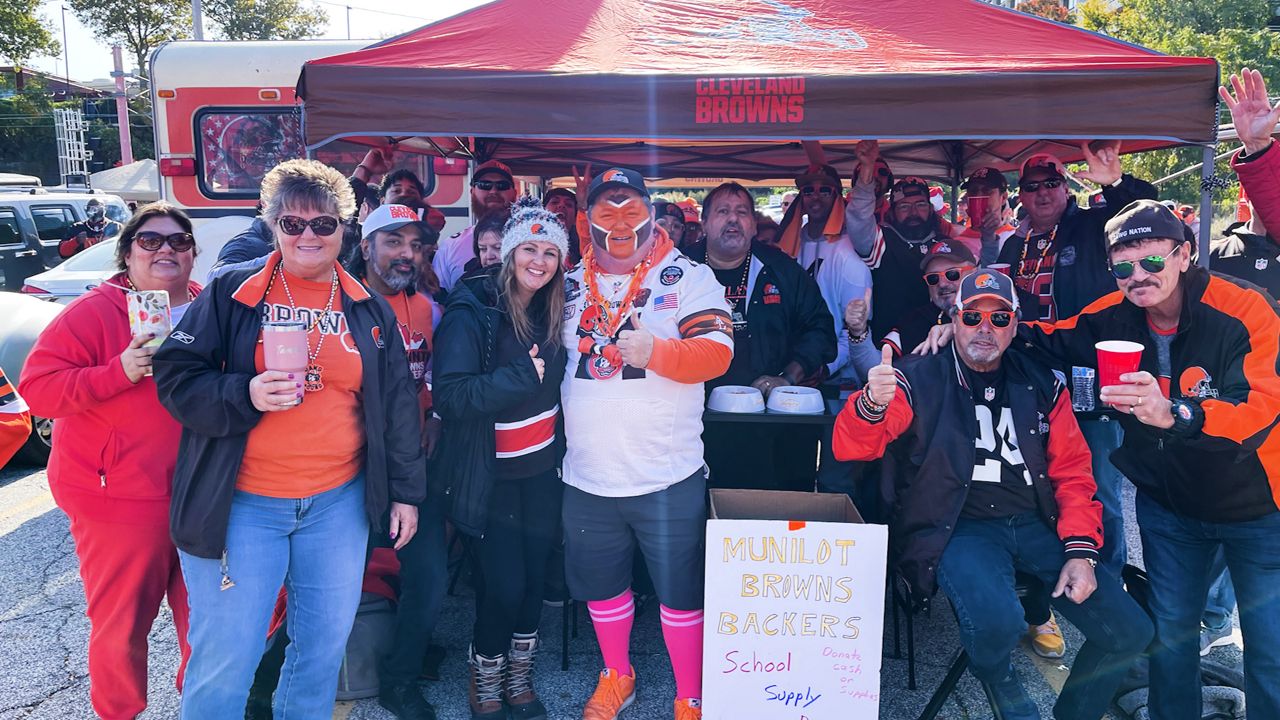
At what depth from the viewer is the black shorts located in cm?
309

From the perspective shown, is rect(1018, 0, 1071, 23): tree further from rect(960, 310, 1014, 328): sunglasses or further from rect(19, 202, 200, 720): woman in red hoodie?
rect(19, 202, 200, 720): woman in red hoodie

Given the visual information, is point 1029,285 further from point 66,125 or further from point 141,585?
point 66,125

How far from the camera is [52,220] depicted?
1219 cm

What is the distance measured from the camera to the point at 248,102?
6457 mm

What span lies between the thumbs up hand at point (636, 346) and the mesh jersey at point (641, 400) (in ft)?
0.55

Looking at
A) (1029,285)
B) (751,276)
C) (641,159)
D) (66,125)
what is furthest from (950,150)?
(66,125)

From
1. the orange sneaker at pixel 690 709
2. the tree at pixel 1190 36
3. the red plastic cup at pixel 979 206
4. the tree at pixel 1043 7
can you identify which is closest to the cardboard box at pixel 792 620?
the orange sneaker at pixel 690 709

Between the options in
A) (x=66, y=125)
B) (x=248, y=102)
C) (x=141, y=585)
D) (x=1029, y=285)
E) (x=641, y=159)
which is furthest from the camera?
(x=66, y=125)

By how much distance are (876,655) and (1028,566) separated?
29.0 inches

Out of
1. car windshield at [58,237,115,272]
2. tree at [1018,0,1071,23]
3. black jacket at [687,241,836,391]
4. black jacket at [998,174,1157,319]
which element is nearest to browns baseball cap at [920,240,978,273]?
black jacket at [998,174,1157,319]

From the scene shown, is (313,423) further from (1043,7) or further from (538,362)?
(1043,7)

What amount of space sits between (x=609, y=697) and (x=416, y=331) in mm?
1711

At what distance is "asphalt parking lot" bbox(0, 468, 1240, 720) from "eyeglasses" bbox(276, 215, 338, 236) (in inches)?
81.2

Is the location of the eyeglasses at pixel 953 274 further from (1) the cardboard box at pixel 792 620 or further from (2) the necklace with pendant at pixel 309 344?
(2) the necklace with pendant at pixel 309 344
